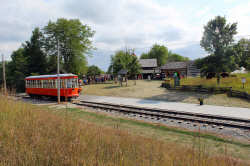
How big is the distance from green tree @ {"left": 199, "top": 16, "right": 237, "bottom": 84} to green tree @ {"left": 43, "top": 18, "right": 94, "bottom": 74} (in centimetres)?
3100

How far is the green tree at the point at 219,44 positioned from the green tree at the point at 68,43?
31.0 m

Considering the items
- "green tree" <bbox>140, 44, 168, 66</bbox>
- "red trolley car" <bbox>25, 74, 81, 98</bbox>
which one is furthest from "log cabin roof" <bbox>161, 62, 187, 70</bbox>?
"green tree" <bbox>140, 44, 168, 66</bbox>

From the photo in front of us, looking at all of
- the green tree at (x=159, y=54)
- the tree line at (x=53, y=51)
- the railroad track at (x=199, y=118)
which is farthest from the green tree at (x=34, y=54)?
the green tree at (x=159, y=54)

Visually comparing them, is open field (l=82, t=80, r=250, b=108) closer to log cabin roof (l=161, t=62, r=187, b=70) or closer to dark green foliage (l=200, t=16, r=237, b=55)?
dark green foliage (l=200, t=16, r=237, b=55)

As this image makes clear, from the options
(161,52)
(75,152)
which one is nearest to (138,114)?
(75,152)

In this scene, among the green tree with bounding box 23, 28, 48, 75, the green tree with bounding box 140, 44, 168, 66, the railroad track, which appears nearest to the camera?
the railroad track

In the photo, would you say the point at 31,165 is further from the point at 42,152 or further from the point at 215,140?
the point at 215,140

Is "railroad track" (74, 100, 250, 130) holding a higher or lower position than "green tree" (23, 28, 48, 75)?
lower

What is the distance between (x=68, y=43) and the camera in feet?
138

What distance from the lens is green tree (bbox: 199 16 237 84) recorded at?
18.7m

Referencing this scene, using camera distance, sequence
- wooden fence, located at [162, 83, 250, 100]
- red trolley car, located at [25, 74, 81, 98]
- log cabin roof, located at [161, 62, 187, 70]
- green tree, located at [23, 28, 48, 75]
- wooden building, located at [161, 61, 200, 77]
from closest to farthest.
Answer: wooden fence, located at [162, 83, 250, 100]
red trolley car, located at [25, 74, 81, 98]
green tree, located at [23, 28, 48, 75]
wooden building, located at [161, 61, 200, 77]
log cabin roof, located at [161, 62, 187, 70]

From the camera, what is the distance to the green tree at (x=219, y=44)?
1873 cm

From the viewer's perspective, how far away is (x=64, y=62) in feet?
143

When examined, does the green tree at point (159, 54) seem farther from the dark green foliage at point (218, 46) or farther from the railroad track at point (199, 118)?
the railroad track at point (199, 118)
